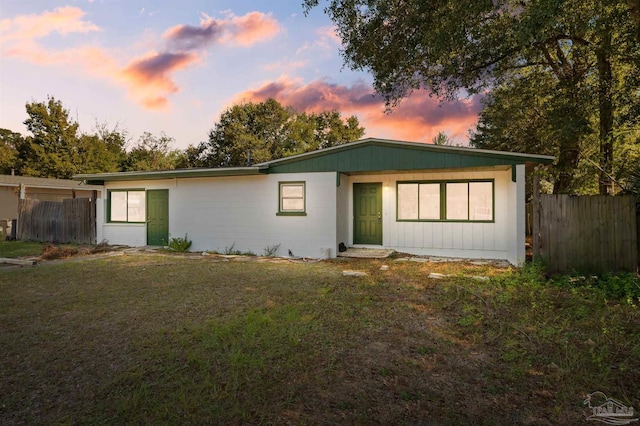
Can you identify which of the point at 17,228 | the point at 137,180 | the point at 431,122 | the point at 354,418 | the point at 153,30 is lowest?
the point at 354,418

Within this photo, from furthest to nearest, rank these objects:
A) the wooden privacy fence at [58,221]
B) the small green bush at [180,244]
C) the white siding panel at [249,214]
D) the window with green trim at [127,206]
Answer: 1. the wooden privacy fence at [58,221]
2. the window with green trim at [127,206]
3. the small green bush at [180,244]
4. the white siding panel at [249,214]

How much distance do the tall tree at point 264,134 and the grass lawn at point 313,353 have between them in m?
26.0

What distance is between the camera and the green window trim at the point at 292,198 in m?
10.4

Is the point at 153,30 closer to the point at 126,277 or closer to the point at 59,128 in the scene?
the point at 126,277

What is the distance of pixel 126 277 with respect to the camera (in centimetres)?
722

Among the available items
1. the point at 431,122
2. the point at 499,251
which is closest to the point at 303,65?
the point at 431,122

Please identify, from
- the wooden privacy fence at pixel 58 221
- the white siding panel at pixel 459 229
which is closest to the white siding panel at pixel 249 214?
the white siding panel at pixel 459 229

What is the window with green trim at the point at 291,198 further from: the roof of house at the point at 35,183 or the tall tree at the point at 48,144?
the tall tree at the point at 48,144

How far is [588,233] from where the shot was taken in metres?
6.70

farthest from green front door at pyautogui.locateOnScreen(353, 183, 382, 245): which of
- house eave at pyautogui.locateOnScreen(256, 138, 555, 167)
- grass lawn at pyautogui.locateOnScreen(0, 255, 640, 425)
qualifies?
grass lawn at pyautogui.locateOnScreen(0, 255, 640, 425)

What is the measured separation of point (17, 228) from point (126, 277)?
11698 mm

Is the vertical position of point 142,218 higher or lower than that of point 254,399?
higher

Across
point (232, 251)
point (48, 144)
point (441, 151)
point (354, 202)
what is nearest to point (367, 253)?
point (354, 202)

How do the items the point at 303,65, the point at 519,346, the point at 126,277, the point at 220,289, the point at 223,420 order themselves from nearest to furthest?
the point at 223,420, the point at 519,346, the point at 220,289, the point at 126,277, the point at 303,65
